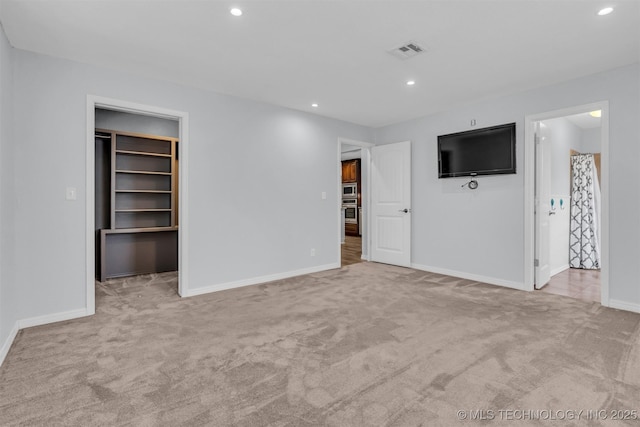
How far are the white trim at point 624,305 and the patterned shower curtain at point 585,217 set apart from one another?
2234 mm

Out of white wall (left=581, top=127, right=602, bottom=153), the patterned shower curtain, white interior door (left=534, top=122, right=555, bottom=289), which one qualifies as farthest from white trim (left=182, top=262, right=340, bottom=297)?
white wall (left=581, top=127, right=602, bottom=153)

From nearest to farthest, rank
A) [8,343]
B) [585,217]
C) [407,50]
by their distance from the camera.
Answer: [8,343] < [407,50] < [585,217]

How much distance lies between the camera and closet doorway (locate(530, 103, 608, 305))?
4027 millimetres

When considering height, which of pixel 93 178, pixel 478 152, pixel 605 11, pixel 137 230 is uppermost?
pixel 605 11

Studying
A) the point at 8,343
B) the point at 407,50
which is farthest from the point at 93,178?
the point at 407,50

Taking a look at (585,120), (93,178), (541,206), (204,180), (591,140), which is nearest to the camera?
(93,178)

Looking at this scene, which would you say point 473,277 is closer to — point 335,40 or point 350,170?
point 335,40

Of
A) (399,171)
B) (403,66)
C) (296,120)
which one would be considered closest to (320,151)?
(296,120)

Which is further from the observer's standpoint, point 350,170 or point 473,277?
point 350,170

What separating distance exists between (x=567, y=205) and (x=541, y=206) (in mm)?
1780

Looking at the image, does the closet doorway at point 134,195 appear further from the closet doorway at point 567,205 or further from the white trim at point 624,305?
the white trim at point 624,305

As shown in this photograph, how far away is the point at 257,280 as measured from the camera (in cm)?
436

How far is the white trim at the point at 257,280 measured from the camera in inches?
152

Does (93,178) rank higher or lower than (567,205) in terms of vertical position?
higher
